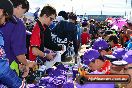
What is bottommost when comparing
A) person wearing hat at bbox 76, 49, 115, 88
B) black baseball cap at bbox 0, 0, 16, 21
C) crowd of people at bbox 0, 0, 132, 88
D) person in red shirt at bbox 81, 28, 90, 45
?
person in red shirt at bbox 81, 28, 90, 45

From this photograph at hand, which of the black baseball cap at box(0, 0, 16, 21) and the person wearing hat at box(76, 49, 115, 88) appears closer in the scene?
the black baseball cap at box(0, 0, 16, 21)

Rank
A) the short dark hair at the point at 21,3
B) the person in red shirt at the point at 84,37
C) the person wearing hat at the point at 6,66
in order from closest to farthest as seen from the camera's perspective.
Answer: the person wearing hat at the point at 6,66, the short dark hair at the point at 21,3, the person in red shirt at the point at 84,37

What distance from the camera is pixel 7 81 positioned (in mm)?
2896

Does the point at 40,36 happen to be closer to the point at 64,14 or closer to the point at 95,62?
the point at 95,62

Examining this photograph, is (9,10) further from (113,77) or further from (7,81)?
(113,77)

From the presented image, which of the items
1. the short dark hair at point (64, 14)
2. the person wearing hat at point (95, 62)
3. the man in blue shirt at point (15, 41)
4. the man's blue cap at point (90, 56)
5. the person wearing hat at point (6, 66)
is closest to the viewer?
the person wearing hat at point (6, 66)

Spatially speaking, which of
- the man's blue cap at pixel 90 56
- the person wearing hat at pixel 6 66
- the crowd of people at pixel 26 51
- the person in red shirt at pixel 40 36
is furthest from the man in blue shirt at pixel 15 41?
the person wearing hat at pixel 6 66

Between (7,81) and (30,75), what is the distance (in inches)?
81.3

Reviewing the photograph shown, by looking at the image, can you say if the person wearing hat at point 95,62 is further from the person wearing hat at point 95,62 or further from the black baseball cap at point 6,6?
the black baseball cap at point 6,6

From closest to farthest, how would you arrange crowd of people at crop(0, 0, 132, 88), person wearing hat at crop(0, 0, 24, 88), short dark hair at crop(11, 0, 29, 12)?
person wearing hat at crop(0, 0, 24, 88) < crowd of people at crop(0, 0, 132, 88) < short dark hair at crop(11, 0, 29, 12)

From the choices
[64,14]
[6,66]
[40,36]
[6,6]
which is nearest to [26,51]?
[40,36]

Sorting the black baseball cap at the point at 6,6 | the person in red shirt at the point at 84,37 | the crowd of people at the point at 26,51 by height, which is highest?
the black baseball cap at the point at 6,6

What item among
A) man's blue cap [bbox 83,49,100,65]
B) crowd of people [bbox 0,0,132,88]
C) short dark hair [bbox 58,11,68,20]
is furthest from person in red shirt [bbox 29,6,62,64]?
short dark hair [bbox 58,11,68,20]

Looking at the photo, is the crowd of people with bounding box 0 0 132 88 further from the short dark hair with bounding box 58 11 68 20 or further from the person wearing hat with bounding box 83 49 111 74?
the short dark hair with bounding box 58 11 68 20
